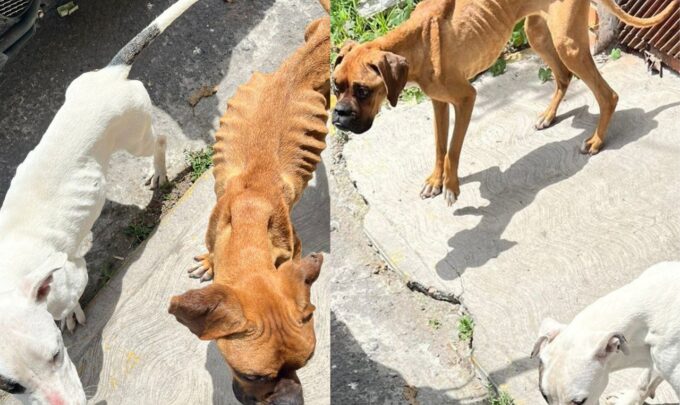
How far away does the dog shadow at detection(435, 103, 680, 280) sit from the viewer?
520 centimetres

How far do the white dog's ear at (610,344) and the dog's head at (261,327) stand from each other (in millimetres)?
1225

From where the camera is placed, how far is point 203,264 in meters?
5.44

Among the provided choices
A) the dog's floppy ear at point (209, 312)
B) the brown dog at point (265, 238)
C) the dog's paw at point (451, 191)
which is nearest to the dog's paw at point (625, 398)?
the dog's paw at point (451, 191)

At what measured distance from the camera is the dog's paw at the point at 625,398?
4.44m

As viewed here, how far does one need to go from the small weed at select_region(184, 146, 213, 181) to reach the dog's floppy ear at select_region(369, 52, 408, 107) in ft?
6.15

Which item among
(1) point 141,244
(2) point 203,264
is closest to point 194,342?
(2) point 203,264

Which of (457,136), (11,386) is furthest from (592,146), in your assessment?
(11,386)

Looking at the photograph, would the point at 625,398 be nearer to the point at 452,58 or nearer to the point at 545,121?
the point at 545,121

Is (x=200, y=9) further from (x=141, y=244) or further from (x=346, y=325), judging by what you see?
(x=346, y=325)

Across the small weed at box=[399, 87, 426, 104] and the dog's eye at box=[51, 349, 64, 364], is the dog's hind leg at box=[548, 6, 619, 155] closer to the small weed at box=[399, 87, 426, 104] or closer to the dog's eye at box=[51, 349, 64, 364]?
the small weed at box=[399, 87, 426, 104]

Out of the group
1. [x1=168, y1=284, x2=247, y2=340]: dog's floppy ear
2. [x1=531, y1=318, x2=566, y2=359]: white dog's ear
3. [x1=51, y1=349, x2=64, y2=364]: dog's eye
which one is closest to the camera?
[x1=168, y1=284, x2=247, y2=340]: dog's floppy ear

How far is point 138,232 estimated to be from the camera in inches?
228

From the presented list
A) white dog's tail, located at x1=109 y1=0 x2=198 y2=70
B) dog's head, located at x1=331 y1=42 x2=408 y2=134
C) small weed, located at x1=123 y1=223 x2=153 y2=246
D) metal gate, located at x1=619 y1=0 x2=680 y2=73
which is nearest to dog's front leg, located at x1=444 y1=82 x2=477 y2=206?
dog's head, located at x1=331 y1=42 x2=408 y2=134

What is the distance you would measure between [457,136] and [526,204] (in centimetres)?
Result: 62
